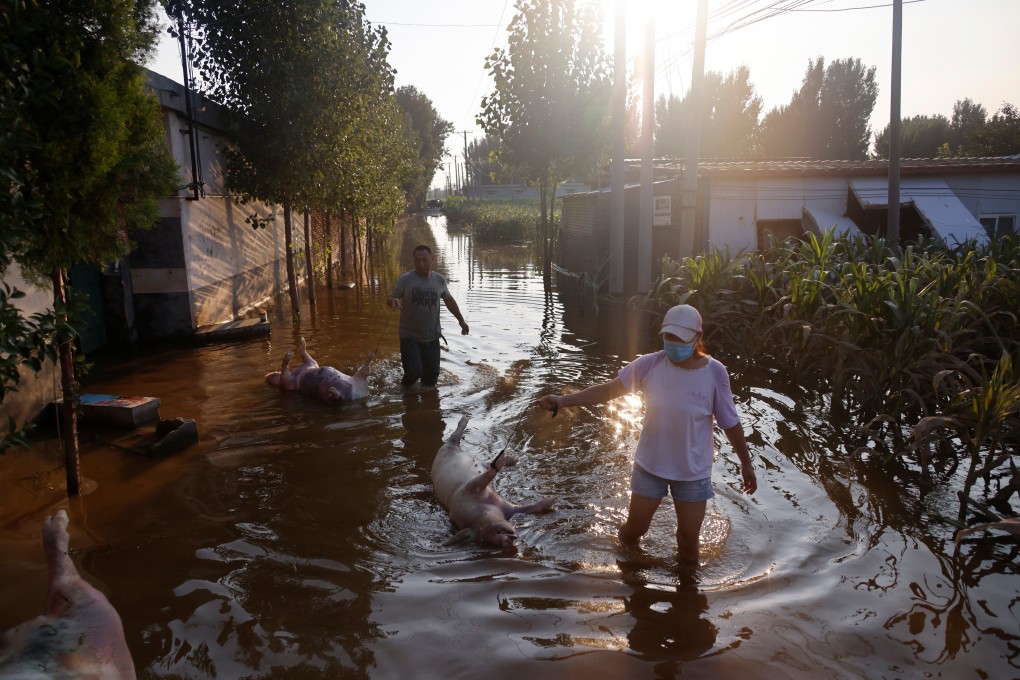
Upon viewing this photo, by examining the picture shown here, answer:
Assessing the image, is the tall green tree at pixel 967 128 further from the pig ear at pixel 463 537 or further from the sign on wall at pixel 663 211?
the pig ear at pixel 463 537

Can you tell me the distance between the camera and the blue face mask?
415cm

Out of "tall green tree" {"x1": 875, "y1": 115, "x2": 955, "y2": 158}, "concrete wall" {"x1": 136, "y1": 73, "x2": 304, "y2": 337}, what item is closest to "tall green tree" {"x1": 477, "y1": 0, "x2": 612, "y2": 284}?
"concrete wall" {"x1": 136, "y1": 73, "x2": 304, "y2": 337}

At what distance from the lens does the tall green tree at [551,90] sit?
1692cm

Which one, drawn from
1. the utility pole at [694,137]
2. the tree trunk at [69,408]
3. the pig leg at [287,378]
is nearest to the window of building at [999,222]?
the utility pole at [694,137]

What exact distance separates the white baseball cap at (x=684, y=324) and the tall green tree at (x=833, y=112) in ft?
153

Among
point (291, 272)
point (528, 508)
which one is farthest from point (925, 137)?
point (528, 508)

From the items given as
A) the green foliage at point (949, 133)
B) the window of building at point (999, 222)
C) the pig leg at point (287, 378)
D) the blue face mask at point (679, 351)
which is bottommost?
the pig leg at point (287, 378)

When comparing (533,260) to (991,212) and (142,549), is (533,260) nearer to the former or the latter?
(991,212)

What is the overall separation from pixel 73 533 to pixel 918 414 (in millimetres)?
7434

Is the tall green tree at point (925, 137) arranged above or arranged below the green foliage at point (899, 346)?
above

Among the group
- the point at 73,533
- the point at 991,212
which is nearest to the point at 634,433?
the point at 73,533

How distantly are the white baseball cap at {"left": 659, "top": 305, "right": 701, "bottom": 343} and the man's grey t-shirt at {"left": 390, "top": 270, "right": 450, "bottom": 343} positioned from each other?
15.4ft

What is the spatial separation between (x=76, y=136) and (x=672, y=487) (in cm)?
435

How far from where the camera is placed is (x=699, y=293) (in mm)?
10984
